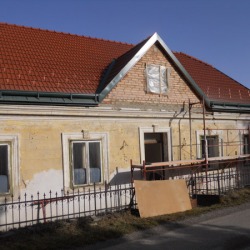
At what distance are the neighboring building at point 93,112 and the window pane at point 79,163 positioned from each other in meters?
0.03

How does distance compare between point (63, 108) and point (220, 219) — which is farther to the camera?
point (63, 108)

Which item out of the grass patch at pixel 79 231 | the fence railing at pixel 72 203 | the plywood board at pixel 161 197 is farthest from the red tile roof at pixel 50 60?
the grass patch at pixel 79 231

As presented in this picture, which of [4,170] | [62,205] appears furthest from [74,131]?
[4,170]

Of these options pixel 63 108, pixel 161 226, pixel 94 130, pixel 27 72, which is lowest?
pixel 161 226

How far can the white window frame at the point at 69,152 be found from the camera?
31.1 feet

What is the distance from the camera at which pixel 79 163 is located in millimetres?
9883

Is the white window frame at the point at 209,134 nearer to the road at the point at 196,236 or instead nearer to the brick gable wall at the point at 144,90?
the brick gable wall at the point at 144,90

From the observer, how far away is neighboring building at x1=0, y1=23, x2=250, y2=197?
892cm

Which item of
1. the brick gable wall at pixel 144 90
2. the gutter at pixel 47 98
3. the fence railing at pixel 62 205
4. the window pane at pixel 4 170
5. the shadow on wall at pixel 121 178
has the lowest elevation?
the fence railing at pixel 62 205

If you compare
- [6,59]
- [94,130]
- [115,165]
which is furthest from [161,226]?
[6,59]

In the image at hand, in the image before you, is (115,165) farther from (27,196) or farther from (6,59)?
(6,59)

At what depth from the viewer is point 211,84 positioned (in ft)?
48.3

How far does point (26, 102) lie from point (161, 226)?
4637mm

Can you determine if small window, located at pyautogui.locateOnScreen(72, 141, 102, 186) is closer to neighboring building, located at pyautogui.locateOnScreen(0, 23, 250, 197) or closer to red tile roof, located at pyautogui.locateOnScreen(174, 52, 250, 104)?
neighboring building, located at pyautogui.locateOnScreen(0, 23, 250, 197)
